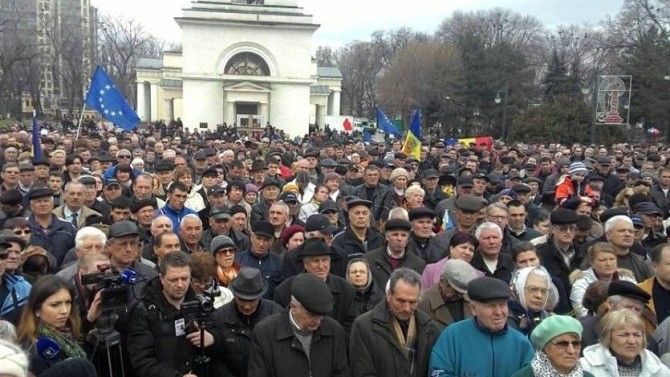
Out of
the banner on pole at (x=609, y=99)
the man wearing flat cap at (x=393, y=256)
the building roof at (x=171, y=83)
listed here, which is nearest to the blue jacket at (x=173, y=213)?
the man wearing flat cap at (x=393, y=256)

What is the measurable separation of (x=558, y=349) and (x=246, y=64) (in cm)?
4837

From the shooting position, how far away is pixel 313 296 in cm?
447

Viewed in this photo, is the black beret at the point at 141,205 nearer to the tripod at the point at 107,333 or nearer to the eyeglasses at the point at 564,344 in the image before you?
the tripod at the point at 107,333

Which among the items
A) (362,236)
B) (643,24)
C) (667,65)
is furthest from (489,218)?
(643,24)

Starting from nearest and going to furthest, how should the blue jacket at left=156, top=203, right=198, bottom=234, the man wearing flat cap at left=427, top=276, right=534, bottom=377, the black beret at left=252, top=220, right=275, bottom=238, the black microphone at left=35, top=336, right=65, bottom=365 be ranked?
the black microphone at left=35, top=336, right=65, bottom=365
the man wearing flat cap at left=427, top=276, right=534, bottom=377
the black beret at left=252, top=220, right=275, bottom=238
the blue jacket at left=156, top=203, right=198, bottom=234

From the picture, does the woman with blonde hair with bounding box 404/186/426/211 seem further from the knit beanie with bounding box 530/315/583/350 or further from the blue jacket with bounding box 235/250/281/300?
the knit beanie with bounding box 530/315/583/350

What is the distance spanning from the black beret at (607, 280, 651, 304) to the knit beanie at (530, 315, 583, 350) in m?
1.14

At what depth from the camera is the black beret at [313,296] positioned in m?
4.45

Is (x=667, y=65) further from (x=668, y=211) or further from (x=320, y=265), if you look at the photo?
(x=320, y=265)

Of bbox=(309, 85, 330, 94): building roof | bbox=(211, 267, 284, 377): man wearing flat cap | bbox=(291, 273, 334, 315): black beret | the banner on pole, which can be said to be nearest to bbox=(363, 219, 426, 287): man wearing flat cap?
bbox=(211, 267, 284, 377): man wearing flat cap

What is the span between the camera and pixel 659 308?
5.59 metres

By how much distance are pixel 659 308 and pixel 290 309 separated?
10.2ft

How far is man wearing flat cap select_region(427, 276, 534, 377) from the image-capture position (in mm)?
4289

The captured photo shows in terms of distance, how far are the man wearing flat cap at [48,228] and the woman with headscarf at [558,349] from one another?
540 centimetres
